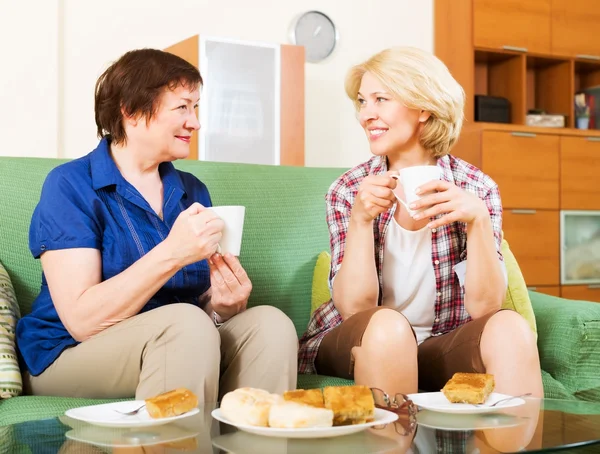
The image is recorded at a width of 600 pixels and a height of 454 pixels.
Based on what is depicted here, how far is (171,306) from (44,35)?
9.35 ft

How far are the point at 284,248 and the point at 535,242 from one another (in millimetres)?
2797

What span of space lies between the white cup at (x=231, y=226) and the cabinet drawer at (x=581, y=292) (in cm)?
362

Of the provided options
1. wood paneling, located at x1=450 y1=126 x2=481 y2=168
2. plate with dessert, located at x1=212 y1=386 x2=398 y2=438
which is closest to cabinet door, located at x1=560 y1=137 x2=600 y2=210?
wood paneling, located at x1=450 y1=126 x2=481 y2=168

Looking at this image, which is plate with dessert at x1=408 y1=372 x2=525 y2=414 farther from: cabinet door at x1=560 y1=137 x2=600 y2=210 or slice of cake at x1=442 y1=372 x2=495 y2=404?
cabinet door at x1=560 y1=137 x2=600 y2=210

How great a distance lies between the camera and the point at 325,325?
189 cm

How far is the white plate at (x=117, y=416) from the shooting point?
42.9 inches

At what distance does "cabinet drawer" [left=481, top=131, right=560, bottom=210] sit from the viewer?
4.53m

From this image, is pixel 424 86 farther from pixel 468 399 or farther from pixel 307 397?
pixel 307 397

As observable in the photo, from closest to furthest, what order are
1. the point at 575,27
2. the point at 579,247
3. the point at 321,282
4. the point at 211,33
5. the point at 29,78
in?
1. the point at 321,282
2. the point at 29,78
3. the point at 211,33
4. the point at 579,247
5. the point at 575,27

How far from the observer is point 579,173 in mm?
4781

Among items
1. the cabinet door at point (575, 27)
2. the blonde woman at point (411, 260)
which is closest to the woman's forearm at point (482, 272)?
the blonde woman at point (411, 260)

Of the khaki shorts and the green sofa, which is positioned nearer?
the khaki shorts

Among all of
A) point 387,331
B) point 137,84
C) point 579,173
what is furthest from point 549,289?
point 137,84

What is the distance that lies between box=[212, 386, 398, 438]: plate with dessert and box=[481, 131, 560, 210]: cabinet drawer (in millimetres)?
3608
